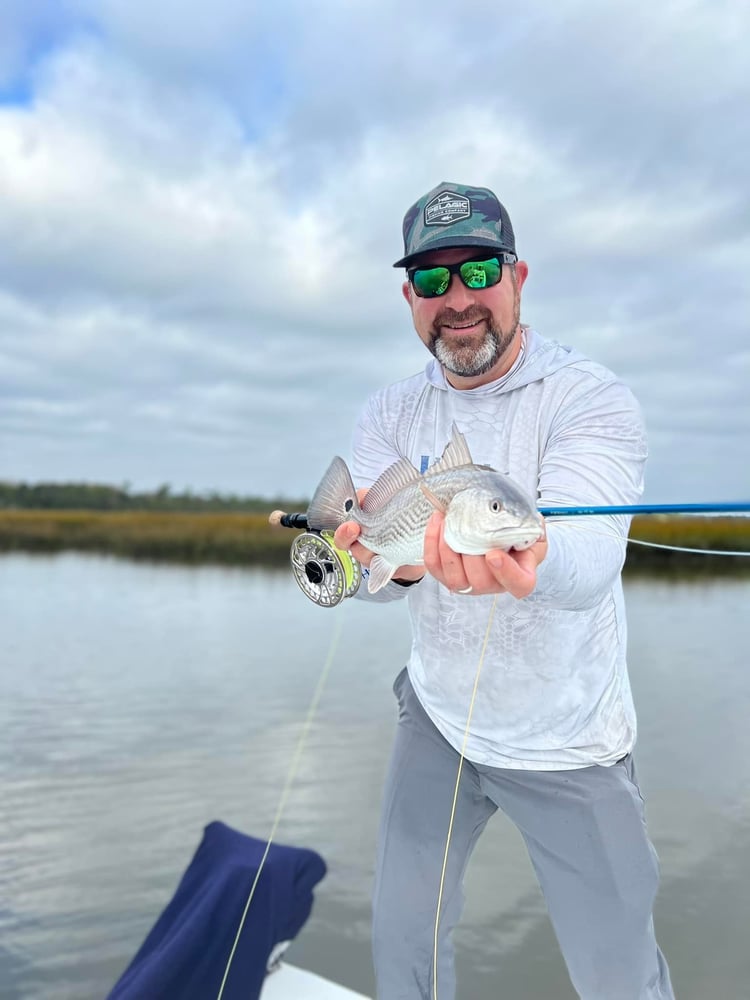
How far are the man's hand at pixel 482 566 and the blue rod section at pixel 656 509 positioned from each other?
17 cm

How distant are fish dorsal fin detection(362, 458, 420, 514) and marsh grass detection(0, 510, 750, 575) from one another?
21.9 metres

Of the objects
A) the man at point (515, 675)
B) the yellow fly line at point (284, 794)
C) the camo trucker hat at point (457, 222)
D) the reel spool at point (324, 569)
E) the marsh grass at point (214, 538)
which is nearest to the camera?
the man at point (515, 675)

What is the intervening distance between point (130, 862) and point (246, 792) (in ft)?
5.38

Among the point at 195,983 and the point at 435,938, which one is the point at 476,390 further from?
the point at 195,983

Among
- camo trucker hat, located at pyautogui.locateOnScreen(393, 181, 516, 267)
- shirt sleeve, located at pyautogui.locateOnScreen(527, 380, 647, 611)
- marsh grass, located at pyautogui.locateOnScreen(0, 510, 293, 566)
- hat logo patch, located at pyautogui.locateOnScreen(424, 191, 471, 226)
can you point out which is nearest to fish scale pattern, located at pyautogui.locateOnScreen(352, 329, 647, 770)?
shirt sleeve, located at pyautogui.locateOnScreen(527, 380, 647, 611)

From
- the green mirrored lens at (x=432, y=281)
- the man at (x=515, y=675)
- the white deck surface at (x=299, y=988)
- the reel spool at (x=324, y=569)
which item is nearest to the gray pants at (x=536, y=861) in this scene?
the man at (x=515, y=675)

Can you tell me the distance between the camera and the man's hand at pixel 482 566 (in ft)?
6.79

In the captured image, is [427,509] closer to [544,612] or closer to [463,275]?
[544,612]

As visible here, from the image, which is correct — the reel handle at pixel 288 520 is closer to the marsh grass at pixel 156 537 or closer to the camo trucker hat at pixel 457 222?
the camo trucker hat at pixel 457 222

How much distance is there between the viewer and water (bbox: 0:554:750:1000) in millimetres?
4965

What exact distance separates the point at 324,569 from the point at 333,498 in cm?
39

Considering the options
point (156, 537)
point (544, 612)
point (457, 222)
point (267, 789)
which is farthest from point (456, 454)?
point (156, 537)

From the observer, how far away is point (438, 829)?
2994 millimetres

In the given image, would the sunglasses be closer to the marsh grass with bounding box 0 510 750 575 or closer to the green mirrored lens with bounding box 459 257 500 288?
the green mirrored lens with bounding box 459 257 500 288
